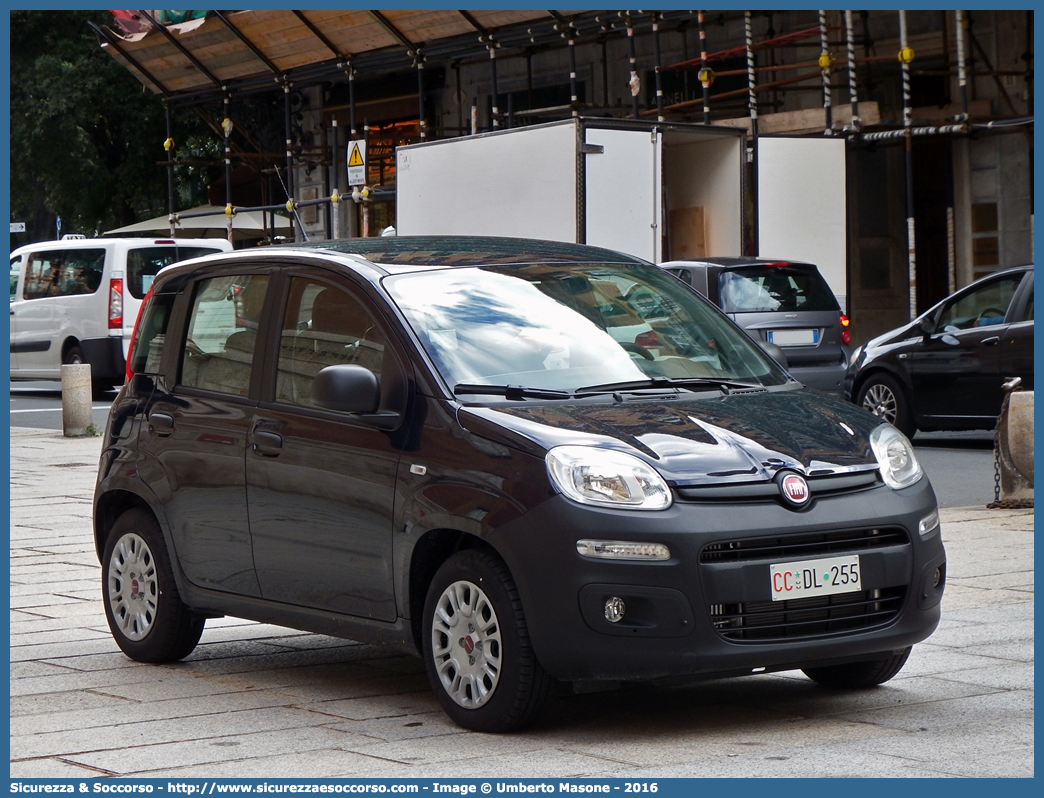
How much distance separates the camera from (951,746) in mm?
5199

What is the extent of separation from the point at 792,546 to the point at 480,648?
102 centimetres

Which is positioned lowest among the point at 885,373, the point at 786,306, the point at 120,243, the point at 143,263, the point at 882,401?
the point at 882,401

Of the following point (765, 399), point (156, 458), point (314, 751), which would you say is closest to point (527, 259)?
point (765, 399)

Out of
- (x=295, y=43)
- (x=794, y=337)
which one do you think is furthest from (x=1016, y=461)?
(x=295, y=43)

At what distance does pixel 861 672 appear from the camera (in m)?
6.13

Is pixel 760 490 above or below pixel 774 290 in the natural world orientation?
below

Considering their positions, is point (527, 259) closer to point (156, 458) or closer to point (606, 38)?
point (156, 458)

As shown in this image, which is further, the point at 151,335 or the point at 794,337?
the point at 794,337

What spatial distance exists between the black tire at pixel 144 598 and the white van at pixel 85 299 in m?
15.6

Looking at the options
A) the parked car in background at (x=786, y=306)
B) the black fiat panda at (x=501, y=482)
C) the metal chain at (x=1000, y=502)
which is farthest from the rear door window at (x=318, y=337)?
the parked car in background at (x=786, y=306)

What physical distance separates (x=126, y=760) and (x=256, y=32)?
2513 cm

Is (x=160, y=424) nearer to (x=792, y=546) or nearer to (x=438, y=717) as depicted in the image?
(x=438, y=717)

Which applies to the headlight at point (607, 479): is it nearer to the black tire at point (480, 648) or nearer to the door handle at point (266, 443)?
the black tire at point (480, 648)

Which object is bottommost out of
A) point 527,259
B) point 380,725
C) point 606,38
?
point 380,725
